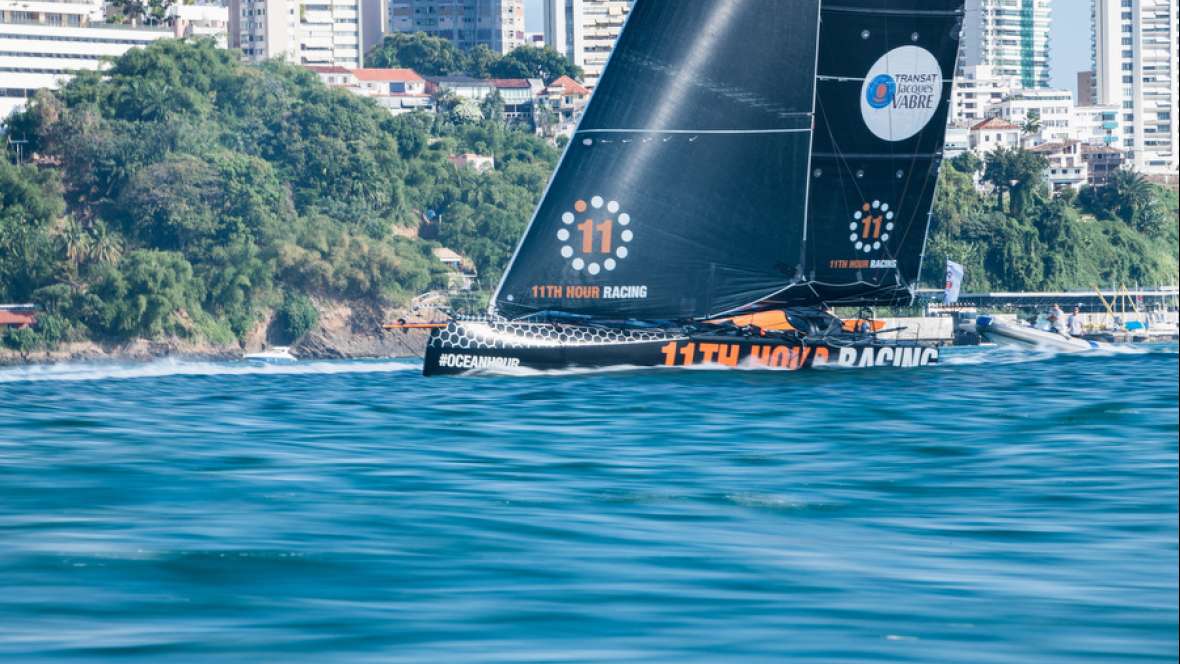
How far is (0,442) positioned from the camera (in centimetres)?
1903

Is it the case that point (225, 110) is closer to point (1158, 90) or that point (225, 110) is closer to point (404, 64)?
point (404, 64)

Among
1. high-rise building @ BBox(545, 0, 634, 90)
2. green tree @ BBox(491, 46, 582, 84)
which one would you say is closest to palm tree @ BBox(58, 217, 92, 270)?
green tree @ BBox(491, 46, 582, 84)

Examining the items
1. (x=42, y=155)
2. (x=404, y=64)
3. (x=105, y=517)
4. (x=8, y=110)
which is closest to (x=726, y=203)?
(x=105, y=517)

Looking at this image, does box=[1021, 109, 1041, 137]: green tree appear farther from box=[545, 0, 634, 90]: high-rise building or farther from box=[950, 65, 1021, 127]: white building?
box=[545, 0, 634, 90]: high-rise building

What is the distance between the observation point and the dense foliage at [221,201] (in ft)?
265

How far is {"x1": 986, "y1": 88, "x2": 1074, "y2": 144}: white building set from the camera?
17550 cm

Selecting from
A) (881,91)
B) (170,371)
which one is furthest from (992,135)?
(170,371)

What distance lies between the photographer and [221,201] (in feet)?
290

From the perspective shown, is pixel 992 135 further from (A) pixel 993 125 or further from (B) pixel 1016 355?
(B) pixel 1016 355

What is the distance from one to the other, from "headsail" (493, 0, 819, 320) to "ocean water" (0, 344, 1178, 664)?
955 centimetres

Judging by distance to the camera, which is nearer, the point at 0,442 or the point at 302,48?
the point at 0,442

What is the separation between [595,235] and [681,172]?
1891mm

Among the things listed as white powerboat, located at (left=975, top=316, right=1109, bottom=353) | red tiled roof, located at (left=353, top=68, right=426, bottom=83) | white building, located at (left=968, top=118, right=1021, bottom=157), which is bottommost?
white powerboat, located at (left=975, top=316, right=1109, bottom=353)

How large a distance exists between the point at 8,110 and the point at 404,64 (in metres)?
48.9
